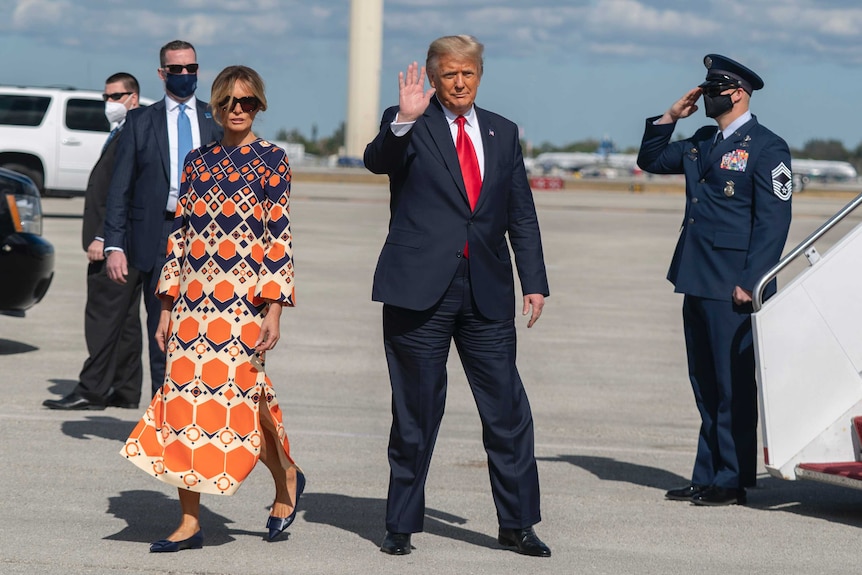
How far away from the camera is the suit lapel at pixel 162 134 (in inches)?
295

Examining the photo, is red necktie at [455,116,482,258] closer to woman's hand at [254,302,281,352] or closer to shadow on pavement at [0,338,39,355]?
woman's hand at [254,302,281,352]

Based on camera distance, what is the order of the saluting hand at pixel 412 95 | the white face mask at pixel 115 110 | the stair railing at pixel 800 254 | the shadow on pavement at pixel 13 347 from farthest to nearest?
the shadow on pavement at pixel 13 347 → the white face mask at pixel 115 110 → the stair railing at pixel 800 254 → the saluting hand at pixel 412 95

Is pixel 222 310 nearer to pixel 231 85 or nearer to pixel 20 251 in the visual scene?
pixel 231 85

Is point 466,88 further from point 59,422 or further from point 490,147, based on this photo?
point 59,422

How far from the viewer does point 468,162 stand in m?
5.63

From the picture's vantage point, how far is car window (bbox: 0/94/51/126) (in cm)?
2572

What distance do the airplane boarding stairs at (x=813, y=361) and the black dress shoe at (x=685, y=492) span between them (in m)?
0.42

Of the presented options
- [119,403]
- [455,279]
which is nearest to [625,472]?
[455,279]

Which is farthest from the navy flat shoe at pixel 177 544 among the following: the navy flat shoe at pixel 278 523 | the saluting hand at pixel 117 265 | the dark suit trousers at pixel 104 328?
the dark suit trousers at pixel 104 328

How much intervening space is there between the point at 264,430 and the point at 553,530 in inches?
53.3

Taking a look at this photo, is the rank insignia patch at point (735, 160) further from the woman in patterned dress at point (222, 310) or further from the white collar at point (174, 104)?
the white collar at point (174, 104)

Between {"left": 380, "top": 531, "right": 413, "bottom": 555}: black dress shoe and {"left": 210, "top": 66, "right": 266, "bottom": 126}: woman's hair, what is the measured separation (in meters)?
1.73

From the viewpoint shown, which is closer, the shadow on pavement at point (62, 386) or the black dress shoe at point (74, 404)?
the black dress shoe at point (74, 404)

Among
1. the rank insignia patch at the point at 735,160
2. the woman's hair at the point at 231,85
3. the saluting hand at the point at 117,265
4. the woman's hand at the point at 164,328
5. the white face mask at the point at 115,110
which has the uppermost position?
the white face mask at the point at 115,110
